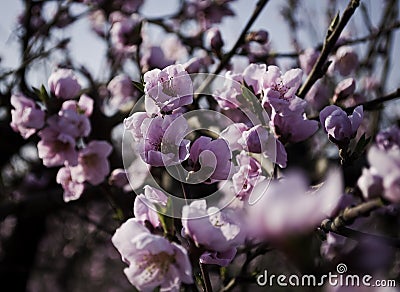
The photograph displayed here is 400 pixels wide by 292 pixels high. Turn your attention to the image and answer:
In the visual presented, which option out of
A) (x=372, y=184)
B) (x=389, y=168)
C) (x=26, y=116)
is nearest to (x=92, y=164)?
(x=26, y=116)

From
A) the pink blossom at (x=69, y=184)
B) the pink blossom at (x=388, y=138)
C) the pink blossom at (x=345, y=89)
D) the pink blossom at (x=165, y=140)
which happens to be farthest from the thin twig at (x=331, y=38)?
the pink blossom at (x=69, y=184)

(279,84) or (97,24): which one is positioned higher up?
(279,84)

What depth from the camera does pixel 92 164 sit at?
1.82 meters

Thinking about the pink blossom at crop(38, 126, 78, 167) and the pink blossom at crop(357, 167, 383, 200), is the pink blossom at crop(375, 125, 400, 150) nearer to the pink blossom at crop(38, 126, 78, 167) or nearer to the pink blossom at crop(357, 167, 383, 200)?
the pink blossom at crop(357, 167, 383, 200)

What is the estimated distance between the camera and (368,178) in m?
0.83

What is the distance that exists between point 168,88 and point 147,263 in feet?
1.38

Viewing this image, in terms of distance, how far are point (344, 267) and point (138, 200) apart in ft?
1.42

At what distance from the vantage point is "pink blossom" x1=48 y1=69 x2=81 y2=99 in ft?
5.75

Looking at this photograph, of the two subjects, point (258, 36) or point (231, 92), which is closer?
point (231, 92)

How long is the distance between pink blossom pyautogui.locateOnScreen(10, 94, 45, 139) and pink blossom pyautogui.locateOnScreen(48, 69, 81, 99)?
10 centimetres

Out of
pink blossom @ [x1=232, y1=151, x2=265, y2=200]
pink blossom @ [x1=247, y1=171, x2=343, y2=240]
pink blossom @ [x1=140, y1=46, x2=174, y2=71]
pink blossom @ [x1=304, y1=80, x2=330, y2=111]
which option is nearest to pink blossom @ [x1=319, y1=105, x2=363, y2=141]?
pink blossom @ [x1=232, y1=151, x2=265, y2=200]

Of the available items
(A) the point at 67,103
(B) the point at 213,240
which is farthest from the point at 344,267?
(A) the point at 67,103

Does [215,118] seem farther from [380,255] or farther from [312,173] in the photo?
[380,255]

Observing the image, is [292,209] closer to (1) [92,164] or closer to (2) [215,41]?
(1) [92,164]
